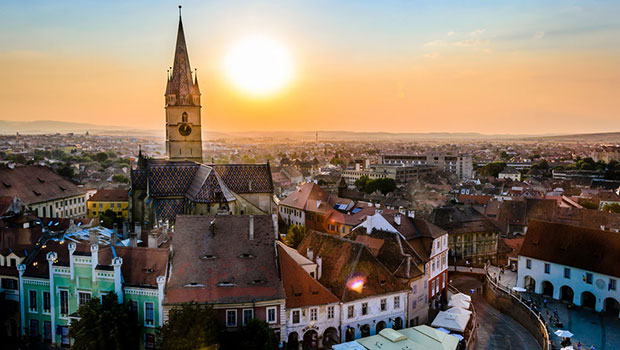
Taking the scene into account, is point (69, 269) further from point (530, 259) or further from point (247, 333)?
point (530, 259)

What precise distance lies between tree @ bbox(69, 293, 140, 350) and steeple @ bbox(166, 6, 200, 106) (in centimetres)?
4564

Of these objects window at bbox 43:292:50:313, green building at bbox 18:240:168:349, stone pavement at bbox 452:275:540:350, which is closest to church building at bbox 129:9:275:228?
green building at bbox 18:240:168:349

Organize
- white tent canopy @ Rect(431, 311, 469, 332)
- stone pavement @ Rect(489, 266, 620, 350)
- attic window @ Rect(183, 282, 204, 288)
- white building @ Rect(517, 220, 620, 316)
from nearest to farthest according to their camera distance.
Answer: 1. attic window @ Rect(183, 282, 204, 288)
2. stone pavement @ Rect(489, 266, 620, 350)
3. white tent canopy @ Rect(431, 311, 469, 332)
4. white building @ Rect(517, 220, 620, 316)

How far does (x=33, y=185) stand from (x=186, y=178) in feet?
119

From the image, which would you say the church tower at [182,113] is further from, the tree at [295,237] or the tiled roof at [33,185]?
the tiled roof at [33,185]

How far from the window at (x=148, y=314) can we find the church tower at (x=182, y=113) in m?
42.7

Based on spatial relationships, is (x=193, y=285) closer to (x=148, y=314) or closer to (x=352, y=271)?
(x=148, y=314)

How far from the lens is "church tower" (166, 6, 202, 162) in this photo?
244 ft

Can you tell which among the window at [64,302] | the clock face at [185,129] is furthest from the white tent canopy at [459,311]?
the clock face at [185,129]

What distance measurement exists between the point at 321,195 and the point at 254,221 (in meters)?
50.9

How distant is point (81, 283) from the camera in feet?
117

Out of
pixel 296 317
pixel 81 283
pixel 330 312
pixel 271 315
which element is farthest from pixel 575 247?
pixel 81 283

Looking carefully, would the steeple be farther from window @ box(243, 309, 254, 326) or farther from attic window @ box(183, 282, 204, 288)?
window @ box(243, 309, 254, 326)

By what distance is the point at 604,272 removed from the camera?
154ft
